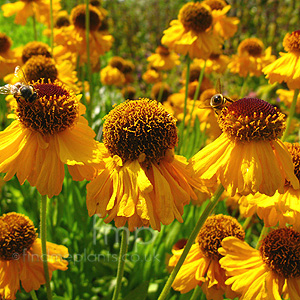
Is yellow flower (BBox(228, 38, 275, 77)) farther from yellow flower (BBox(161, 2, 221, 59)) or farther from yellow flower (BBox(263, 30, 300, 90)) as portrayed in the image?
yellow flower (BBox(263, 30, 300, 90))

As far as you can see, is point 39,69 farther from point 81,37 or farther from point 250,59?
point 250,59

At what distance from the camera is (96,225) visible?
201 cm

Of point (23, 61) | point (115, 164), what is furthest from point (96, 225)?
point (23, 61)

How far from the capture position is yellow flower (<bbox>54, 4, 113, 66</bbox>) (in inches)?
100

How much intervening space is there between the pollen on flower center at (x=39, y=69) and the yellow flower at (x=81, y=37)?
0.48m

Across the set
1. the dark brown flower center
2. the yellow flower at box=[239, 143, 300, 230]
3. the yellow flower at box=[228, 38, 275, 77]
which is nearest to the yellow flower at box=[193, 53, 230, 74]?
the yellow flower at box=[228, 38, 275, 77]

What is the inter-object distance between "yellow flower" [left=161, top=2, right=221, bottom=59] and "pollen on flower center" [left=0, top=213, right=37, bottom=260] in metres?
1.41

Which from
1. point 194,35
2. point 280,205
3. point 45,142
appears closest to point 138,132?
point 45,142

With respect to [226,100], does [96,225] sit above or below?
below

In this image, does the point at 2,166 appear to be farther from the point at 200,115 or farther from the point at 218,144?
the point at 200,115

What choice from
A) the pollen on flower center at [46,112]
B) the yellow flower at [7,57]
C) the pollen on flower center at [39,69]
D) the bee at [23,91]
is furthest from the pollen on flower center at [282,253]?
the yellow flower at [7,57]

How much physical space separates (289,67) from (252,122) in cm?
77

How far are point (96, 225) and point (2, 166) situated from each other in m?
1.12

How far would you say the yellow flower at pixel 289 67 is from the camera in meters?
1.55
